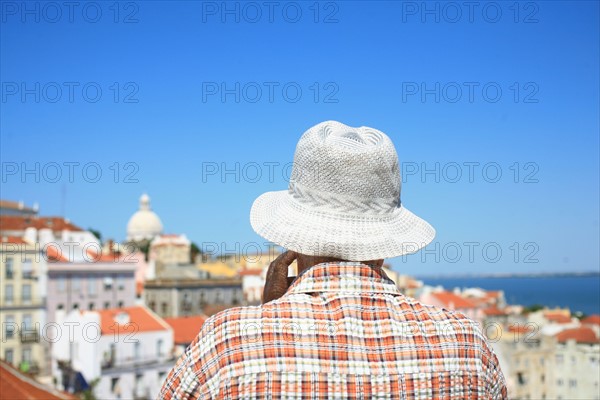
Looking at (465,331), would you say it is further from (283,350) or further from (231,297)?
(231,297)

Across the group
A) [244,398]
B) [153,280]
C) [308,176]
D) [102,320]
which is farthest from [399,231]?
[153,280]

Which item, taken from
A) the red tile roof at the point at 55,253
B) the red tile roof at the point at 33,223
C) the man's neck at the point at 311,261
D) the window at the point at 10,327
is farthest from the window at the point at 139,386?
the man's neck at the point at 311,261

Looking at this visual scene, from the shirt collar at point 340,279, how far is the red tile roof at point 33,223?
3952 centimetres

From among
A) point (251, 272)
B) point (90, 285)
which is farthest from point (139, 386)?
point (251, 272)

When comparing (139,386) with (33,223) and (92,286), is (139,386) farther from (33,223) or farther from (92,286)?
(33,223)

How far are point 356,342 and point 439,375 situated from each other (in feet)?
0.61

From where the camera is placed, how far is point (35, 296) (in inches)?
1240

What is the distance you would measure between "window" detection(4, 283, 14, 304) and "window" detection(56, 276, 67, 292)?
2450mm

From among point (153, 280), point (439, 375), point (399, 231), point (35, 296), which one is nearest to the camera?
point (439, 375)

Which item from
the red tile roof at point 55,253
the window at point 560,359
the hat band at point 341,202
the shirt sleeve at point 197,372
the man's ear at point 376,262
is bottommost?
the window at point 560,359

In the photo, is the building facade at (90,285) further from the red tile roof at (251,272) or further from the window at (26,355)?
the red tile roof at (251,272)

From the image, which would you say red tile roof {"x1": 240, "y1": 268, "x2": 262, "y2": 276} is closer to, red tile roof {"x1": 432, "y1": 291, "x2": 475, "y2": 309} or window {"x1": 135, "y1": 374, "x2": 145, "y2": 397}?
red tile roof {"x1": 432, "y1": 291, "x2": 475, "y2": 309}

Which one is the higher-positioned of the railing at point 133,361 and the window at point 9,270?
the window at point 9,270

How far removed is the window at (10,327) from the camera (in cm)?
2872
